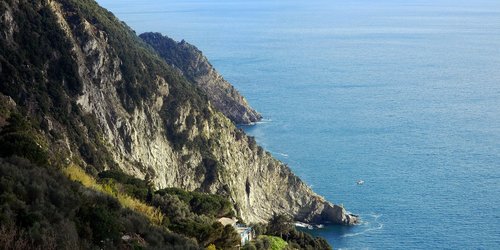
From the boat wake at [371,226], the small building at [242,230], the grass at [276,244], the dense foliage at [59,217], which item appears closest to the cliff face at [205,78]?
the boat wake at [371,226]

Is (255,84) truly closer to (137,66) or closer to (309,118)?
(309,118)

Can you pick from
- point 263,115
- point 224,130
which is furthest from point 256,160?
point 263,115

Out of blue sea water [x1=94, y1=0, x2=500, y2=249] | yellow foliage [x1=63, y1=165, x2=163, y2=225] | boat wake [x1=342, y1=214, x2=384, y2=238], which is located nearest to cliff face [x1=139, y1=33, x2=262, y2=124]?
blue sea water [x1=94, y1=0, x2=500, y2=249]

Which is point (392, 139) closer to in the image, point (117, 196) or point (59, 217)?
point (117, 196)

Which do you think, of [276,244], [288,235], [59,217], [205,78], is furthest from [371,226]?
[205,78]

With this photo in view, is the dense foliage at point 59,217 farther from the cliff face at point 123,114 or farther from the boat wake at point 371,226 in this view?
the boat wake at point 371,226

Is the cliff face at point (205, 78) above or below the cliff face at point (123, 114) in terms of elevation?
above

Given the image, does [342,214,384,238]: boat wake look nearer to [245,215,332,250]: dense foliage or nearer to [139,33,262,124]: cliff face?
[245,215,332,250]: dense foliage
